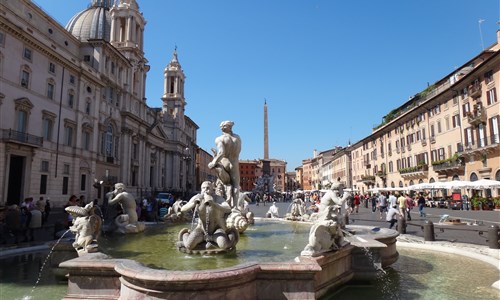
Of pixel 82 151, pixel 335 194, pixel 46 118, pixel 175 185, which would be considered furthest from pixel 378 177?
pixel 335 194

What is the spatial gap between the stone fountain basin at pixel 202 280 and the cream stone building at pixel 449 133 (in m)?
28.7

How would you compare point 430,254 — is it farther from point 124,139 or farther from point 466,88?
point 124,139

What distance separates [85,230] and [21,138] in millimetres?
23693

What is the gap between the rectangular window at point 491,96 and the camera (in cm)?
2688

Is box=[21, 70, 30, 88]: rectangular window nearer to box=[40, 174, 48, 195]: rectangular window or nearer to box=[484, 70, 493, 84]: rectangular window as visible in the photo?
box=[40, 174, 48, 195]: rectangular window

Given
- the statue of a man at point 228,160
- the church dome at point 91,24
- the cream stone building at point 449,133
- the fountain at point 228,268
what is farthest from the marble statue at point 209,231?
the church dome at point 91,24

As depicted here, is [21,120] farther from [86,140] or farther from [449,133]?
[449,133]

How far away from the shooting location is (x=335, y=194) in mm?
6691

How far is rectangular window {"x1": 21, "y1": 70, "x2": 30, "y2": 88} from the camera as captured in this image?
25397 millimetres

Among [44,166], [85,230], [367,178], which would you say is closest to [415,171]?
[367,178]

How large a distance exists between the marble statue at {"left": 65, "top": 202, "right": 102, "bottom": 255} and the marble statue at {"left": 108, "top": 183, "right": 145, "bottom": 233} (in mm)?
2178

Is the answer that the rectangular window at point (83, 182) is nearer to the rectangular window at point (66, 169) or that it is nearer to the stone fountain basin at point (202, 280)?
the rectangular window at point (66, 169)

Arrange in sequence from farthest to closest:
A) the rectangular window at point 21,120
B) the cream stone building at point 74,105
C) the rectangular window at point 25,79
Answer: the rectangular window at point 25,79, the rectangular window at point 21,120, the cream stone building at point 74,105

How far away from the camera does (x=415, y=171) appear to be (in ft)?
134
